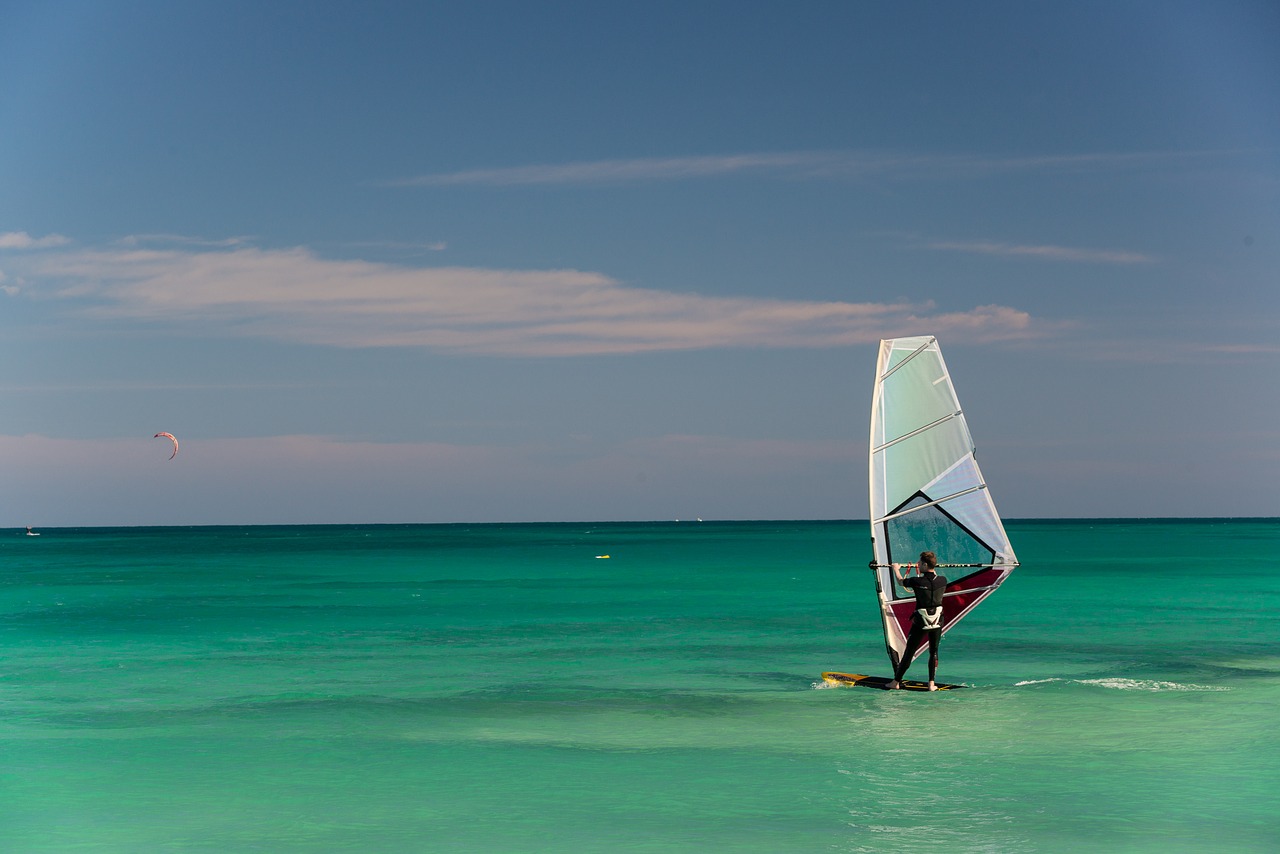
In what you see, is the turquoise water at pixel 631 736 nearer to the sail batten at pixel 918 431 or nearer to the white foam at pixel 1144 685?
the white foam at pixel 1144 685

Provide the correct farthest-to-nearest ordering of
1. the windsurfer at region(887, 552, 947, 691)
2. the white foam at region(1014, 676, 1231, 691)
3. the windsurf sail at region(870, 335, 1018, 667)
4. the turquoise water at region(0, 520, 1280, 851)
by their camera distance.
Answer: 1. the white foam at region(1014, 676, 1231, 691)
2. the windsurf sail at region(870, 335, 1018, 667)
3. the windsurfer at region(887, 552, 947, 691)
4. the turquoise water at region(0, 520, 1280, 851)

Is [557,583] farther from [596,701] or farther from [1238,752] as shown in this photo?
[1238,752]

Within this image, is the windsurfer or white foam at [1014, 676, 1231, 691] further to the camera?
white foam at [1014, 676, 1231, 691]

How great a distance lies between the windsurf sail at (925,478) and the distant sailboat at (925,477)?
0.05 ft

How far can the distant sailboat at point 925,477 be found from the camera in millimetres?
18844

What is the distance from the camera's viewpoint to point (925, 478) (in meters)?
19.0

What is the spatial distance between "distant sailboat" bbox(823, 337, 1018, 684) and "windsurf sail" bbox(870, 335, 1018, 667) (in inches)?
0.5

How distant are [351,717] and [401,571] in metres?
53.2

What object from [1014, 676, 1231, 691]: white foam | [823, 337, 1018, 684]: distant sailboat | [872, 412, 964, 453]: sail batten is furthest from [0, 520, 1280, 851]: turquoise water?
[872, 412, 964, 453]: sail batten

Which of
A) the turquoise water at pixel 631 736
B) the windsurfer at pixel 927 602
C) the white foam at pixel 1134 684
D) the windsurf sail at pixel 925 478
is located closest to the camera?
the turquoise water at pixel 631 736

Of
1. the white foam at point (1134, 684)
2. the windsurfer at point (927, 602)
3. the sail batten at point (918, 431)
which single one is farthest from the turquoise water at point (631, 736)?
the sail batten at point (918, 431)

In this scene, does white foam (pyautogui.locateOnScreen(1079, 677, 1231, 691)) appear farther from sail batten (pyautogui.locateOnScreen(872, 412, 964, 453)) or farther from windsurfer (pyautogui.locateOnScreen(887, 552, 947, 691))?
sail batten (pyautogui.locateOnScreen(872, 412, 964, 453))

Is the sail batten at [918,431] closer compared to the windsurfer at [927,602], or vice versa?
the windsurfer at [927,602]

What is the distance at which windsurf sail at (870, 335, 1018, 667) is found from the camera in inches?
742
